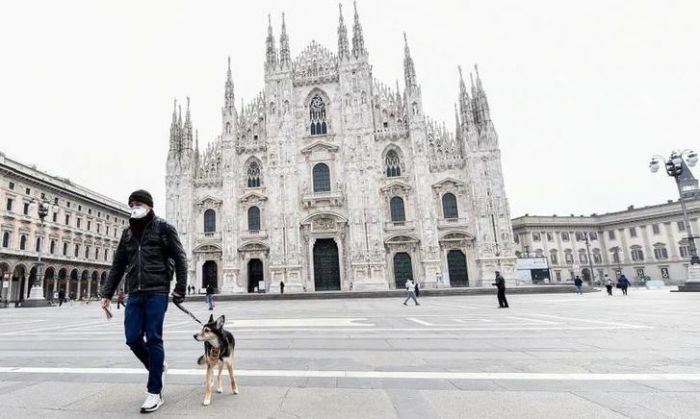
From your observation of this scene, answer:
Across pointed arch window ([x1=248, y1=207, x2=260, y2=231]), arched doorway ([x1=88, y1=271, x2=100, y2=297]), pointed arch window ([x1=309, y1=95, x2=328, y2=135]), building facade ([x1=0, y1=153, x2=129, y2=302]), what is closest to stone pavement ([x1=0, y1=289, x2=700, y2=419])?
pointed arch window ([x1=248, y1=207, x2=260, y2=231])

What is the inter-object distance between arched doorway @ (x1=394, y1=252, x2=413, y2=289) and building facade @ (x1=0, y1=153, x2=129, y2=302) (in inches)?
1071

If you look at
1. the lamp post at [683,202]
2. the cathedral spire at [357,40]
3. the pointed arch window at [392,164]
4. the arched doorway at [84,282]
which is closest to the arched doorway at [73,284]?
the arched doorway at [84,282]

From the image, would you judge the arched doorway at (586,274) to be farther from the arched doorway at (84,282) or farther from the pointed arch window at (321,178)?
the arched doorway at (84,282)

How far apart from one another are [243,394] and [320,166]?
2955 cm

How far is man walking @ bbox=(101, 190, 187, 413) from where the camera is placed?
10.2 ft

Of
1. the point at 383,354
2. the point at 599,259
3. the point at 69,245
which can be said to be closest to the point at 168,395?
the point at 383,354

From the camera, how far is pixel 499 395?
10.3ft

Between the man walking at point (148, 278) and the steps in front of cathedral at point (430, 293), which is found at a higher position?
the man walking at point (148, 278)

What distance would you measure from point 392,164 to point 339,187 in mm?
5052

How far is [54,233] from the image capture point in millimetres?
37500

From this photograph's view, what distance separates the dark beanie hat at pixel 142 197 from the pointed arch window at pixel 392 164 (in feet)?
93.5

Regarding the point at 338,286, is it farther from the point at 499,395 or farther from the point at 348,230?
the point at 499,395

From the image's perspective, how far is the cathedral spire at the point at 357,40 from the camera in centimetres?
3284

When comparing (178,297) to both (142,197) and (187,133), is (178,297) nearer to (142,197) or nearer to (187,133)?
(142,197)
